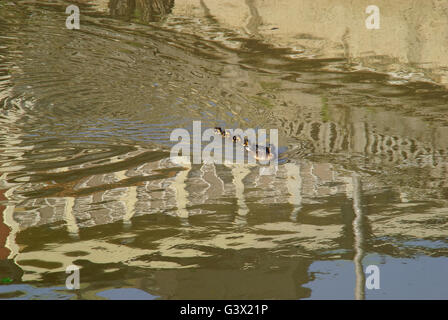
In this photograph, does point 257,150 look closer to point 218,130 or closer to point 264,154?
point 264,154

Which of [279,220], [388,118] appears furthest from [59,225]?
[388,118]

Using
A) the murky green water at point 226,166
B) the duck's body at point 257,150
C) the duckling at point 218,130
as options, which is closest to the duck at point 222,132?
the duckling at point 218,130

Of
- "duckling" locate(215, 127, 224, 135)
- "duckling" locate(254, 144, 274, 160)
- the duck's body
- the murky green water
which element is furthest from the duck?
"duckling" locate(254, 144, 274, 160)

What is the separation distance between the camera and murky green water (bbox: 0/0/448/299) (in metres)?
4.04

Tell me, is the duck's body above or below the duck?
below

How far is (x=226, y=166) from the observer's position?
236 inches

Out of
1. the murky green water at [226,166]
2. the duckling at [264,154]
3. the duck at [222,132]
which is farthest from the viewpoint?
the duck at [222,132]

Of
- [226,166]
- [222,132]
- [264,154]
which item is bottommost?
[226,166]

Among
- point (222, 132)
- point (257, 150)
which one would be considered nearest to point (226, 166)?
point (257, 150)

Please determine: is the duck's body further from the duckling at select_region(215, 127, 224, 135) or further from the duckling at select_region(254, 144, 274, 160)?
the duckling at select_region(215, 127, 224, 135)

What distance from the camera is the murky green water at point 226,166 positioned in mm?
4043

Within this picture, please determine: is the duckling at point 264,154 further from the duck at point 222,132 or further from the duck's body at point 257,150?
the duck at point 222,132

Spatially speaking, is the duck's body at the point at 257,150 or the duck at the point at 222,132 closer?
the duck's body at the point at 257,150

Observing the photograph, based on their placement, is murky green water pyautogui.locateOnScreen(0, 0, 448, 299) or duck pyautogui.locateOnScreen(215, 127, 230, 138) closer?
murky green water pyautogui.locateOnScreen(0, 0, 448, 299)
